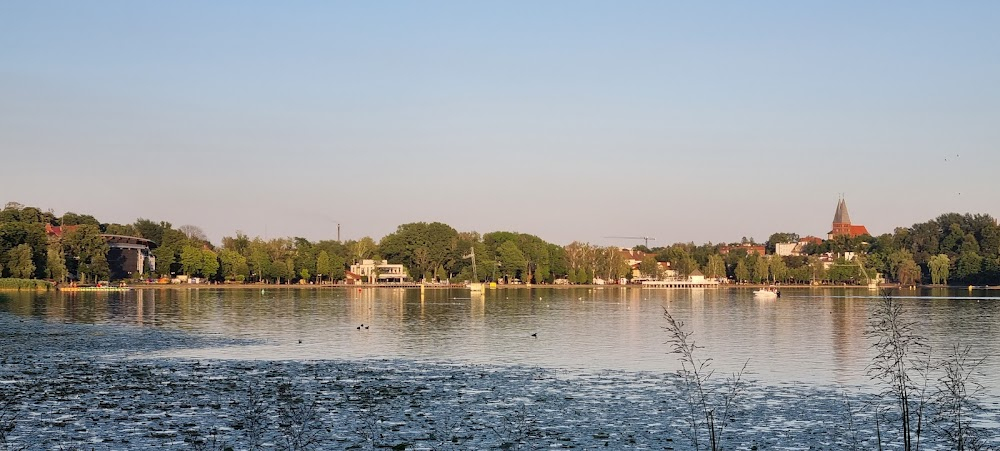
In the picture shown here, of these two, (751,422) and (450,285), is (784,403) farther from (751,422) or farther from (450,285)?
(450,285)

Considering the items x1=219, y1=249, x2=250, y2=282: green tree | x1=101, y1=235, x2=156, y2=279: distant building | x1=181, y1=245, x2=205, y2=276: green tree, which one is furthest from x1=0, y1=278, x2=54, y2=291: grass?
x1=219, y1=249, x2=250, y2=282: green tree

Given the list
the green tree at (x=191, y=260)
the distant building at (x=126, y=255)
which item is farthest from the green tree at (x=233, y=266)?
the distant building at (x=126, y=255)

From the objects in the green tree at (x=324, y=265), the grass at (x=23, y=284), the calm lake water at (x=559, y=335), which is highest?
the green tree at (x=324, y=265)

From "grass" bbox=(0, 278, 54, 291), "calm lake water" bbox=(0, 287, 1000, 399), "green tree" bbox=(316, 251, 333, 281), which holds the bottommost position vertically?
"calm lake water" bbox=(0, 287, 1000, 399)

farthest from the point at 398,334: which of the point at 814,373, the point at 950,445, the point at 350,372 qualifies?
the point at 950,445

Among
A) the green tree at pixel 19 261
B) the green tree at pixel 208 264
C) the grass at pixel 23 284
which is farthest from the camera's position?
the green tree at pixel 208 264

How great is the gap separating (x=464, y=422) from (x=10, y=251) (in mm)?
121138

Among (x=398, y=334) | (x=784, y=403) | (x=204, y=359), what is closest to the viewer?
(x=784, y=403)

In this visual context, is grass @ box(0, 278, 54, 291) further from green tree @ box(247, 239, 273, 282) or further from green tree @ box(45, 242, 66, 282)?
green tree @ box(247, 239, 273, 282)

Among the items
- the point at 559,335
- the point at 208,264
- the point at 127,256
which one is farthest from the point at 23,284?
the point at 559,335

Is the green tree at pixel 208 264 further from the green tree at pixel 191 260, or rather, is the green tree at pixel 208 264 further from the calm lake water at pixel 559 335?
the calm lake water at pixel 559 335

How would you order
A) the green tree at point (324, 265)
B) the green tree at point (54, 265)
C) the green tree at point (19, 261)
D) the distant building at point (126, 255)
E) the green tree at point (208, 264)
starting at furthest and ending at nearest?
the green tree at point (324, 265) < the green tree at point (208, 264) < the distant building at point (126, 255) < the green tree at point (54, 265) < the green tree at point (19, 261)

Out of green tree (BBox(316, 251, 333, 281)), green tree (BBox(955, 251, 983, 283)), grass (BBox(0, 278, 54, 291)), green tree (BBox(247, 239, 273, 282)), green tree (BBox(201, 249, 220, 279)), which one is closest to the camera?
grass (BBox(0, 278, 54, 291))

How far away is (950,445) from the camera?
20750 mm
